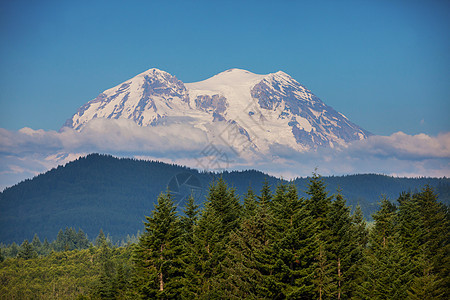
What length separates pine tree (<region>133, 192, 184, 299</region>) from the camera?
207 feet

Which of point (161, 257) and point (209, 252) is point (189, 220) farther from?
point (161, 257)

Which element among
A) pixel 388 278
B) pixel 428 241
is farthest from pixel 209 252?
pixel 428 241

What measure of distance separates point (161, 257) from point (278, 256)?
61.3ft

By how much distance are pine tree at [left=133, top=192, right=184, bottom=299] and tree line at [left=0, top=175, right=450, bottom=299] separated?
0.13 meters

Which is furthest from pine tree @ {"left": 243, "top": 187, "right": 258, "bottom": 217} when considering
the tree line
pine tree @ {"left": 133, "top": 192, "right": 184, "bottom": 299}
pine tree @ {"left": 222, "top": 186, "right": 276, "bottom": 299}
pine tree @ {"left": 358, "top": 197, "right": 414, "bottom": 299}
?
pine tree @ {"left": 358, "top": 197, "right": 414, "bottom": 299}

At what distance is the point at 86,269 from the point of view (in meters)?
194

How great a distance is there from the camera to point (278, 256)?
51656 mm

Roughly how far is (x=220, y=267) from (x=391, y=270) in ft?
68.8

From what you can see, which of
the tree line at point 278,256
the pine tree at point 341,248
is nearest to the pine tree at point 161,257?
the tree line at point 278,256

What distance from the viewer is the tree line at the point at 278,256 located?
52.8 metres

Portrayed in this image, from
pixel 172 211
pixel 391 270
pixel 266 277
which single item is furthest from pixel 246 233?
pixel 391 270

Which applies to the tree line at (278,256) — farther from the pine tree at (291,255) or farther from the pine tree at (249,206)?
the pine tree at (249,206)

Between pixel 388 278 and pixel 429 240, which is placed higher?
pixel 429 240

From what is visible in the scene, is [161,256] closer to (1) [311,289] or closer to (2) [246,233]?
(2) [246,233]
